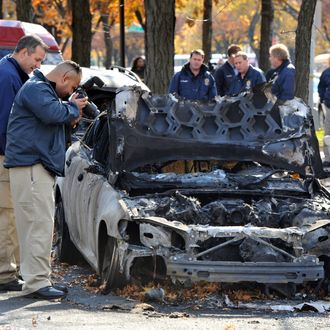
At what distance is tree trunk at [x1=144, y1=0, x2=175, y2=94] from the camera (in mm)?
15508

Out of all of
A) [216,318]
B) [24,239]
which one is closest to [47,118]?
[24,239]

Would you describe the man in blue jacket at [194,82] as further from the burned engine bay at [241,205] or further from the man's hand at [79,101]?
the man's hand at [79,101]

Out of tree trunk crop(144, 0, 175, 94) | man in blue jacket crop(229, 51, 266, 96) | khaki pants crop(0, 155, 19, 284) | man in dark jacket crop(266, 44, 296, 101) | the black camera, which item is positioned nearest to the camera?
the black camera

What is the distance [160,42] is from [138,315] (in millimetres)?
8672

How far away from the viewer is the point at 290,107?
31.7 feet

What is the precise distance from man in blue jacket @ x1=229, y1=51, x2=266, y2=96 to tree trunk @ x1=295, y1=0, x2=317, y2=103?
11.2ft

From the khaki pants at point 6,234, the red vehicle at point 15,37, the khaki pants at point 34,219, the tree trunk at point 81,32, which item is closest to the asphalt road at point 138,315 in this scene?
the khaki pants at point 34,219

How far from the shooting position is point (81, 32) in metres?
23.1

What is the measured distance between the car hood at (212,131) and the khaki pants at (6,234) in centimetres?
94

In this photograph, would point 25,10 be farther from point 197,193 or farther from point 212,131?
point 197,193

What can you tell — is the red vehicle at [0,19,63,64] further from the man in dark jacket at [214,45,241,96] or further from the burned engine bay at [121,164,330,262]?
the burned engine bay at [121,164,330,262]

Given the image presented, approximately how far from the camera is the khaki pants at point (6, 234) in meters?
8.67

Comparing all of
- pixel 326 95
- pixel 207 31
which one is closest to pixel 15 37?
pixel 326 95

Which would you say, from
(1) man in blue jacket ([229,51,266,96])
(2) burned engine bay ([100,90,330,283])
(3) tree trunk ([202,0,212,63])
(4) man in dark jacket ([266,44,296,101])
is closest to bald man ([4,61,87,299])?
(2) burned engine bay ([100,90,330,283])
